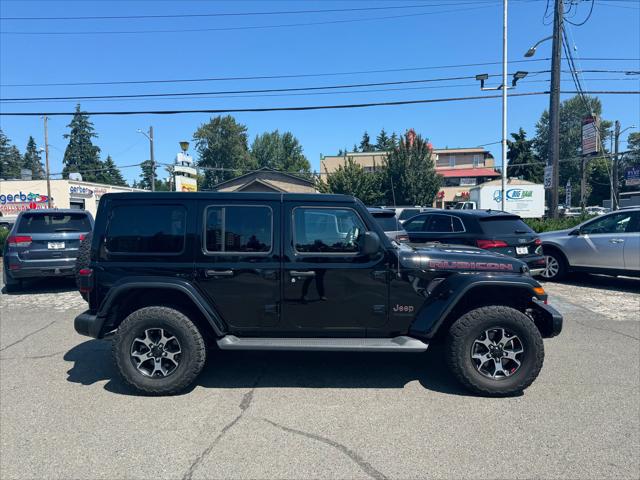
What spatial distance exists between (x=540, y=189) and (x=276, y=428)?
3047cm

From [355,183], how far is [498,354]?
34644mm

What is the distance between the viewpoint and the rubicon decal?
4.18m

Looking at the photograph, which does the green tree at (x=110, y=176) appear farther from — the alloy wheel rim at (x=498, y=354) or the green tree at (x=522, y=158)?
the alloy wheel rim at (x=498, y=354)

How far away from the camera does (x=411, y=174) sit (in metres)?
38.4

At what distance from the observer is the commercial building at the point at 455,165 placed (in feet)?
181

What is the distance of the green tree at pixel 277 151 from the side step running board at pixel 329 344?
280 feet

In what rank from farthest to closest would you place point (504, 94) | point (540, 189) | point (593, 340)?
1. point (540, 189)
2. point (504, 94)
3. point (593, 340)

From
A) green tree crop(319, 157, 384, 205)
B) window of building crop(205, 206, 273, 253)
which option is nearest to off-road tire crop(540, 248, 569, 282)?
window of building crop(205, 206, 273, 253)

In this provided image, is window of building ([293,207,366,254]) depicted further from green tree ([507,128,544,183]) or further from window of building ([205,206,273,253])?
green tree ([507,128,544,183])

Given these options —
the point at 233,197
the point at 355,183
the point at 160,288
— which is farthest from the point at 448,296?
the point at 355,183

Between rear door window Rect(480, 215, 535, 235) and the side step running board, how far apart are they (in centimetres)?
496

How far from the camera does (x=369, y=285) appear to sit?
4.16 metres

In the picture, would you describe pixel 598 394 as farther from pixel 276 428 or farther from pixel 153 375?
pixel 153 375

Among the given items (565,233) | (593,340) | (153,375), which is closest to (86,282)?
(153,375)
